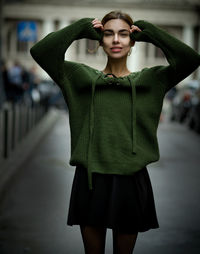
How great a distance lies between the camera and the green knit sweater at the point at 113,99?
2.97 meters

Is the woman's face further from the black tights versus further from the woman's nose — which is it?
the black tights

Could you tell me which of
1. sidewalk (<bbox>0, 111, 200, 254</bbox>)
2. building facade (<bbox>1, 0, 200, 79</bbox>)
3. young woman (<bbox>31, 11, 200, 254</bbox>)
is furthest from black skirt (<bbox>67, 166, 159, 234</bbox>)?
building facade (<bbox>1, 0, 200, 79</bbox>)

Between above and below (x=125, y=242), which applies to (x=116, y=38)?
above

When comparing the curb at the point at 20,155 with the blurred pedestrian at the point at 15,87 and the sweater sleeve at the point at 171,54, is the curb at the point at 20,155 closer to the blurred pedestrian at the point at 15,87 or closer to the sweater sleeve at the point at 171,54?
the blurred pedestrian at the point at 15,87

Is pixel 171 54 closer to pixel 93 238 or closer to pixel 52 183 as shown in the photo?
pixel 93 238

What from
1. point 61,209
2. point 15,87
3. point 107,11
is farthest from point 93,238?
point 107,11

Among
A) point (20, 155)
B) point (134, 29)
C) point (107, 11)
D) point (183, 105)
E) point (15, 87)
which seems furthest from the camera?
point (107, 11)

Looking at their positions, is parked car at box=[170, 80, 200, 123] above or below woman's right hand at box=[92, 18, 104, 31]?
below

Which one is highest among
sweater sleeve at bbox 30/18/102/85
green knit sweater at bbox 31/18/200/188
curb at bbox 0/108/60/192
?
sweater sleeve at bbox 30/18/102/85

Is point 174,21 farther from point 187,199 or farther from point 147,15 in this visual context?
point 187,199

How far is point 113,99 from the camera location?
9.76 feet

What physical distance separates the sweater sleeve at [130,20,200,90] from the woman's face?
75 millimetres

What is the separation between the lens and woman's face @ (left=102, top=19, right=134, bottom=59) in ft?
9.99

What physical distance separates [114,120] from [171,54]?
1.53 ft
